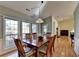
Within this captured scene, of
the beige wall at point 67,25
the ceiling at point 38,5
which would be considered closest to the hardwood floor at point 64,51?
the ceiling at point 38,5

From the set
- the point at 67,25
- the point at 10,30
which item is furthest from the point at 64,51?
the point at 67,25

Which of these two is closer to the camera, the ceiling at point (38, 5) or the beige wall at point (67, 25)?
the ceiling at point (38, 5)

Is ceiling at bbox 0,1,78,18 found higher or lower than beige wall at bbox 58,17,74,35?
higher

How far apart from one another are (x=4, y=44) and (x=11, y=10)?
151 centimetres

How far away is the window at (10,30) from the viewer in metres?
5.27

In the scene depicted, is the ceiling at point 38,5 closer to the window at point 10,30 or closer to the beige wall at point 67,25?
the window at point 10,30

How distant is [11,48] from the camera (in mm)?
5445

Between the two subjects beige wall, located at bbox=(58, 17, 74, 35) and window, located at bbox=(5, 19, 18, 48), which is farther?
beige wall, located at bbox=(58, 17, 74, 35)

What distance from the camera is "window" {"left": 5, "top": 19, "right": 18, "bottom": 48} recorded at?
17.3ft

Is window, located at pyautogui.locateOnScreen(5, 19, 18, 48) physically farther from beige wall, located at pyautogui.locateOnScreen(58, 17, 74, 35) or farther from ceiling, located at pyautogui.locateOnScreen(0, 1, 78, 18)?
beige wall, located at pyautogui.locateOnScreen(58, 17, 74, 35)

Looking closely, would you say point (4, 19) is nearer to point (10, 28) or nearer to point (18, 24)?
point (10, 28)

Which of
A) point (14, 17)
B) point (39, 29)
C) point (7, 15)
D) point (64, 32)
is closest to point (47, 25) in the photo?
point (39, 29)

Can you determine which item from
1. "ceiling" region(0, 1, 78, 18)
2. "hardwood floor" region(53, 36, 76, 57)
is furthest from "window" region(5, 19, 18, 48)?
"hardwood floor" region(53, 36, 76, 57)

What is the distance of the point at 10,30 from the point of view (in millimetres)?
5562
